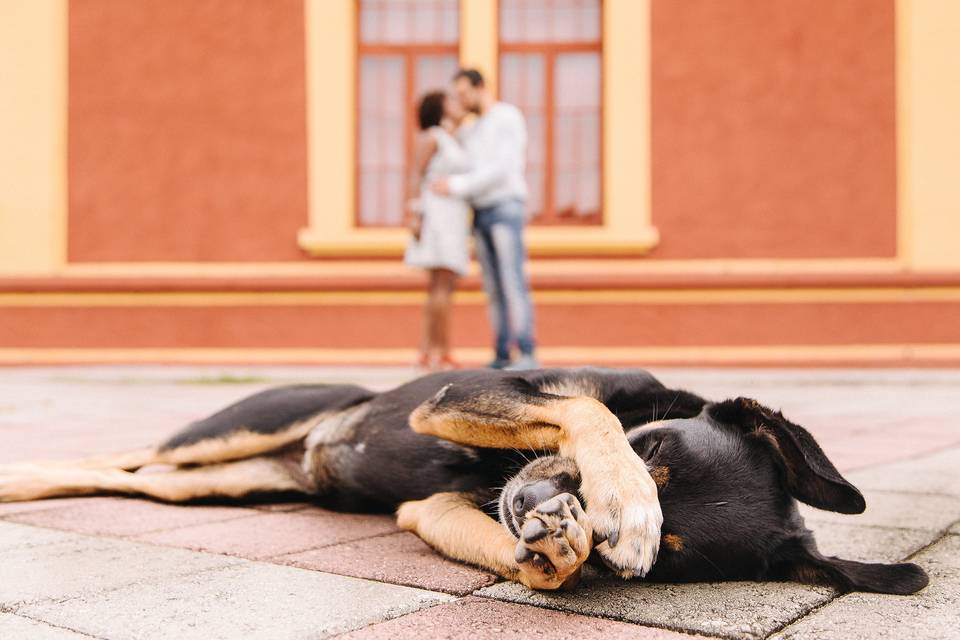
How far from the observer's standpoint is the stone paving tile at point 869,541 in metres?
2.40

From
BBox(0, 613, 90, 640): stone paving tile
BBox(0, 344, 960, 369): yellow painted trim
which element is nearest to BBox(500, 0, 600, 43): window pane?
BBox(0, 344, 960, 369): yellow painted trim

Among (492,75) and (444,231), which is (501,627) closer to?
(444,231)

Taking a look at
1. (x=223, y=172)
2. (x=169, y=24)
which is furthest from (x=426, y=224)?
(x=169, y=24)

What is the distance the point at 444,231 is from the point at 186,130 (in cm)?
382

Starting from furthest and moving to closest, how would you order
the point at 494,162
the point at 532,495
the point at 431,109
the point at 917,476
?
the point at 431,109 < the point at 494,162 < the point at 917,476 < the point at 532,495

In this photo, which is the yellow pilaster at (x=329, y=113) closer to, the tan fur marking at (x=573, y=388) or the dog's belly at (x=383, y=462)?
the dog's belly at (x=383, y=462)

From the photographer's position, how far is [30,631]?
5.55ft

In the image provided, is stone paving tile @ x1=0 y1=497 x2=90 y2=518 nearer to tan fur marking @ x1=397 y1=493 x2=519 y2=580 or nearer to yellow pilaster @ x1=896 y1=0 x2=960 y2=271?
tan fur marking @ x1=397 y1=493 x2=519 y2=580

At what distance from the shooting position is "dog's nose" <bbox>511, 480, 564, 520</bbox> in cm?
190

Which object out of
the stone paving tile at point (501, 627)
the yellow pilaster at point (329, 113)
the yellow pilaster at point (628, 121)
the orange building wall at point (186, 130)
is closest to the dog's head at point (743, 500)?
the stone paving tile at point (501, 627)

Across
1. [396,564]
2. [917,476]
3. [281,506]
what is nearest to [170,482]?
[281,506]

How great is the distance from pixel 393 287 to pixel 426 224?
7.34ft

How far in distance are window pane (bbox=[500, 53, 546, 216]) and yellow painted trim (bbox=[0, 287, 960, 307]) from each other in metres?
1.21

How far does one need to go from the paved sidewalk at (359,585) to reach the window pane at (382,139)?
706 cm
